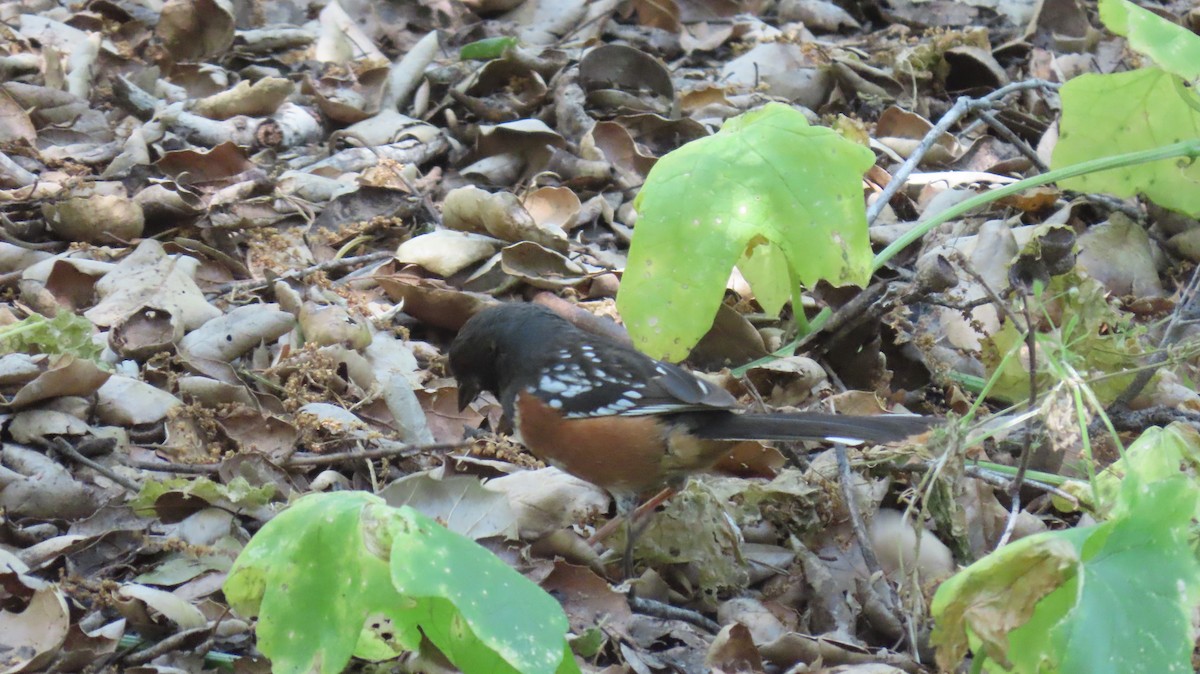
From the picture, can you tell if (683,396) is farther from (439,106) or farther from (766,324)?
(439,106)

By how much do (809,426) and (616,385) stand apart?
53 centimetres

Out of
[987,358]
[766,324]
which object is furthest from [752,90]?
[987,358]

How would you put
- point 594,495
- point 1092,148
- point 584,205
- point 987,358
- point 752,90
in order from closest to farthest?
point 594,495
point 987,358
point 1092,148
point 584,205
point 752,90

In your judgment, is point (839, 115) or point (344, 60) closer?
point (839, 115)

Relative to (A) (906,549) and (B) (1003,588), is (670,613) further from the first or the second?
(B) (1003,588)

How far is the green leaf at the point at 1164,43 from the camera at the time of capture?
110 inches

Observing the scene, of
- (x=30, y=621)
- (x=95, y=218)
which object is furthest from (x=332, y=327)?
(x=30, y=621)

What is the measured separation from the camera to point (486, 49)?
444cm

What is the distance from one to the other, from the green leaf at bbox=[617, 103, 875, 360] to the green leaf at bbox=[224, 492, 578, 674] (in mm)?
1054

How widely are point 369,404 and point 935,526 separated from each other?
4.59ft

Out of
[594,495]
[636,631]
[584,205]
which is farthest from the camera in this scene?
[584,205]

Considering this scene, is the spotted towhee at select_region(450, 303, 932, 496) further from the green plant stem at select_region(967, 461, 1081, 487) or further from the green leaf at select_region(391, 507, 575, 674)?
the green leaf at select_region(391, 507, 575, 674)

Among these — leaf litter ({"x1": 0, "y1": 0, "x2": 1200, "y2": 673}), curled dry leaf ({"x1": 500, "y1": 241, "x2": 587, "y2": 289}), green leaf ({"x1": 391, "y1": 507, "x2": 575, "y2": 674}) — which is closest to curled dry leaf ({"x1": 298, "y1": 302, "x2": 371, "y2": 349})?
leaf litter ({"x1": 0, "y1": 0, "x2": 1200, "y2": 673})

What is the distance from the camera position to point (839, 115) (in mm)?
4164
